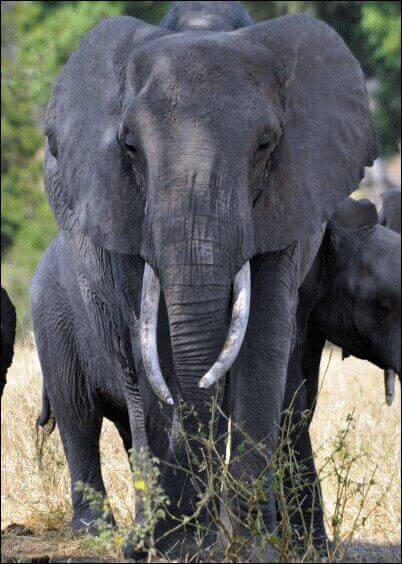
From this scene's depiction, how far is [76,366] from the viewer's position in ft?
23.1

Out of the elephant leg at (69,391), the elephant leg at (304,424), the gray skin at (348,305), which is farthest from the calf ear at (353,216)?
the elephant leg at (69,391)

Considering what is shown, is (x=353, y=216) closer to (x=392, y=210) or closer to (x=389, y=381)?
(x=389, y=381)

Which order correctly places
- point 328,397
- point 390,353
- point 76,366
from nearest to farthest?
point 390,353
point 76,366
point 328,397

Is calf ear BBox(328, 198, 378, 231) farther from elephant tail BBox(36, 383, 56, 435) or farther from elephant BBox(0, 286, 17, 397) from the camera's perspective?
elephant BBox(0, 286, 17, 397)

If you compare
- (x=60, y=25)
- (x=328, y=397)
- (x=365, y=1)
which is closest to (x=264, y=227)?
(x=328, y=397)

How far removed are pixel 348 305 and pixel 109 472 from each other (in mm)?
1760

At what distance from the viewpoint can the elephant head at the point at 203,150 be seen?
200 inches

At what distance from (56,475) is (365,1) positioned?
10.8 m

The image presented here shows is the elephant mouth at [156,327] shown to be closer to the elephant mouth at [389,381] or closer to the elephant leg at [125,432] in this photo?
the elephant mouth at [389,381]

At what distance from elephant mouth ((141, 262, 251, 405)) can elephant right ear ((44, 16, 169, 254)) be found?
0.20m

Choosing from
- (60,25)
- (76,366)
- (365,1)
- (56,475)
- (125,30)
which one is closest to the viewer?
(125,30)

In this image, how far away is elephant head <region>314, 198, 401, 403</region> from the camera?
6402 millimetres

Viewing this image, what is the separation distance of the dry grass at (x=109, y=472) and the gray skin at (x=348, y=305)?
0.23 m

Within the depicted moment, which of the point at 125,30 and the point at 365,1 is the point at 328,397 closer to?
the point at 125,30
